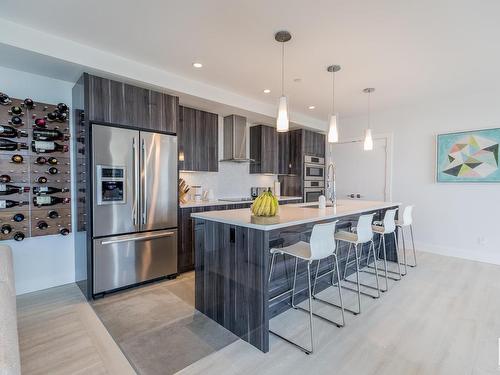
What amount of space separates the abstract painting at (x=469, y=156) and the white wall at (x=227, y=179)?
3.28 metres

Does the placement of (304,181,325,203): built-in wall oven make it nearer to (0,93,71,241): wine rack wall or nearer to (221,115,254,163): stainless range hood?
(221,115,254,163): stainless range hood

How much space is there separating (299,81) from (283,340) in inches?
123

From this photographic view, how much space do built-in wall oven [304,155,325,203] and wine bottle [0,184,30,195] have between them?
455 centimetres

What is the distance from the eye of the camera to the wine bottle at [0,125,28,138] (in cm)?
271

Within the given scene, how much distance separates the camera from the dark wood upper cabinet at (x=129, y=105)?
9.18 ft

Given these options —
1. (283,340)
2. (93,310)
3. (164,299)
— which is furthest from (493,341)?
(93,310)

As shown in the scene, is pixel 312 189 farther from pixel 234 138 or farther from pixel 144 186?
pixel 144 186

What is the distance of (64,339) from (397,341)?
2.68 metres

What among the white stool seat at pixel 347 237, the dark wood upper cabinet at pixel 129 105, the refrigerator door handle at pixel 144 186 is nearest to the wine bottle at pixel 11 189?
the dark wood upper cabinet at pixel 129 105

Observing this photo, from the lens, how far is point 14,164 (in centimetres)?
282

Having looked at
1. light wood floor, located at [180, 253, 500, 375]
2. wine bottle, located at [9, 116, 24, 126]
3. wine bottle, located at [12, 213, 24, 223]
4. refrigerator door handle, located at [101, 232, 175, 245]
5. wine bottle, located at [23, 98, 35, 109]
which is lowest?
light wood floor, located at [180, 253, 500, 375]

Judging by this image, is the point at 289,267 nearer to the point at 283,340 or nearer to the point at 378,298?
the point at 283,340

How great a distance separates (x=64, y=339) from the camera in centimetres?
213

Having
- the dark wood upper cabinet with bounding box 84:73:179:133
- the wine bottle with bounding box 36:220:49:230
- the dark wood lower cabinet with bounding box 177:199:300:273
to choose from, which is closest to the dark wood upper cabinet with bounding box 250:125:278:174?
the dark wood lower cabinet with bounding box 177:199:300:273
